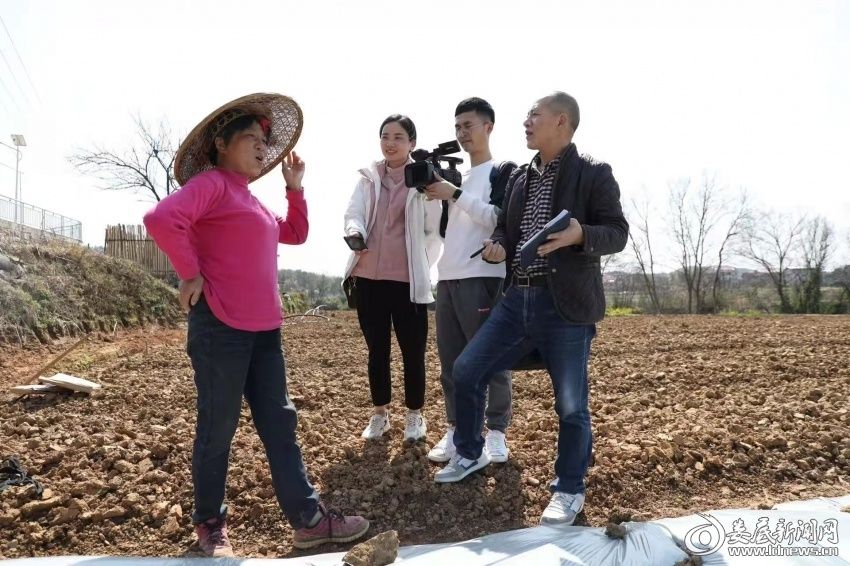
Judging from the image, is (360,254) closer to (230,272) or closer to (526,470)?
(230,272)

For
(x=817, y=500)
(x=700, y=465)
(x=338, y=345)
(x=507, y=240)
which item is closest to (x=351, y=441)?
(x=507, y=240)

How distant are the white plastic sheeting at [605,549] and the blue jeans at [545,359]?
404 mm

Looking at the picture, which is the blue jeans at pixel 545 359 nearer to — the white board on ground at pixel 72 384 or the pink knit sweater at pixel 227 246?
the pink knit sweater at pixel 227 246

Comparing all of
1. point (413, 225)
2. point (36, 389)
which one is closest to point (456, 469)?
point (413, 225)

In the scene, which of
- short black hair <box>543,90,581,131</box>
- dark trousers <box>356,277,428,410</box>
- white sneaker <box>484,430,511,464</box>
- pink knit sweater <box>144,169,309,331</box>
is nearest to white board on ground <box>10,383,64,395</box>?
dark trousers <box>356,277,428,410</box>

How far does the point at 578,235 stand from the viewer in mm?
2117

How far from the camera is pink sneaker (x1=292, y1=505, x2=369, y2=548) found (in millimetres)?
2094

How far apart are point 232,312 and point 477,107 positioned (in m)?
1.56

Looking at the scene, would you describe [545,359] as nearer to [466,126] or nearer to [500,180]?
Answer: [500,180]

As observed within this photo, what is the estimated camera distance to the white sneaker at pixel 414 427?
3.16 metres

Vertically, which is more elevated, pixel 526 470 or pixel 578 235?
pixel 578 235

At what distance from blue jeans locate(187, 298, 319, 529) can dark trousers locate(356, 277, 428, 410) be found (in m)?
0.91

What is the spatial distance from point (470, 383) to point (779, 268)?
→ 138ft

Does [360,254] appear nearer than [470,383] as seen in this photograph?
No
